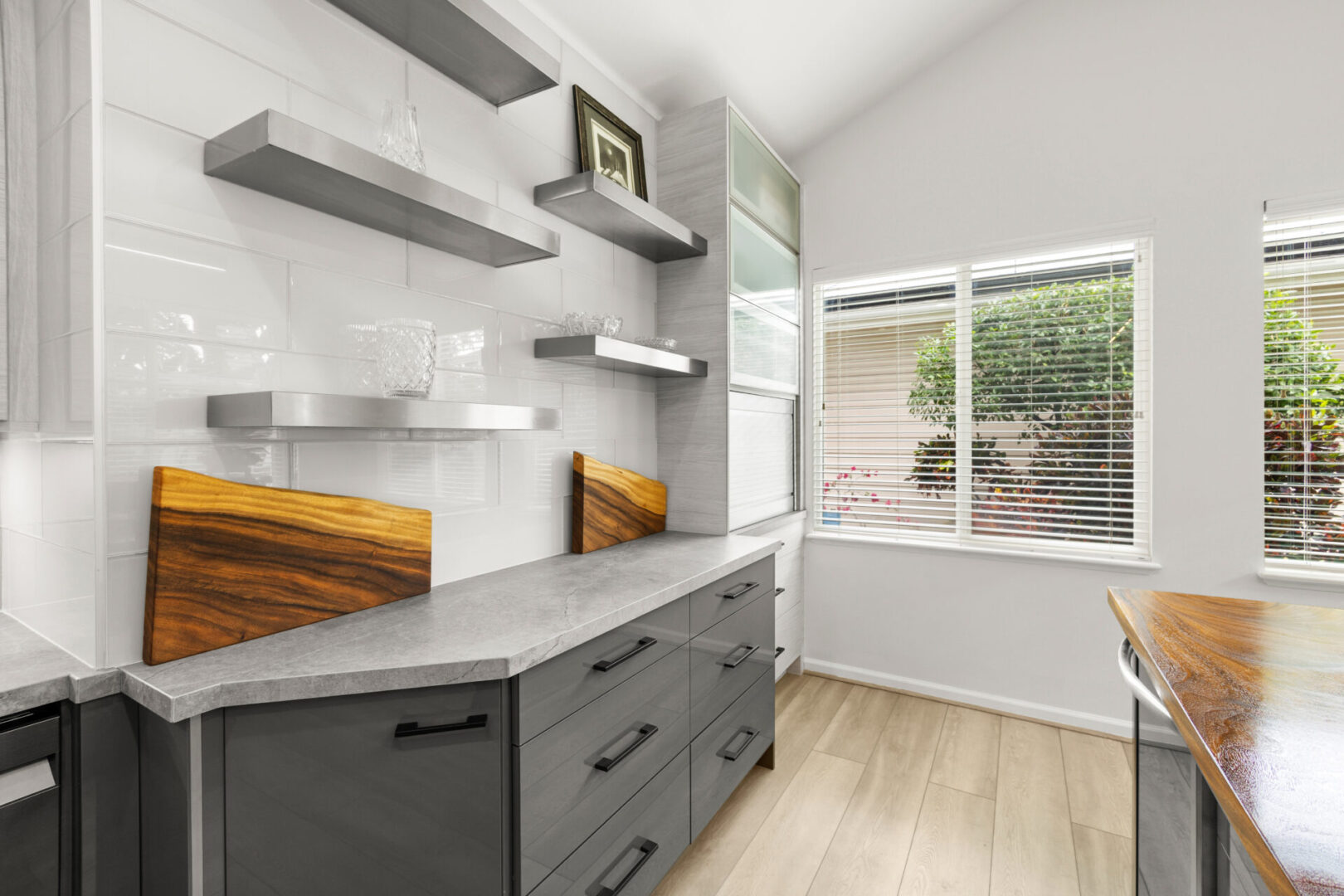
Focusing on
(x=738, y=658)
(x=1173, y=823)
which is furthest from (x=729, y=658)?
(x=1173, y=823)

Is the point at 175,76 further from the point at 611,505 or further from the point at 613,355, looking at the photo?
the point at 611,505

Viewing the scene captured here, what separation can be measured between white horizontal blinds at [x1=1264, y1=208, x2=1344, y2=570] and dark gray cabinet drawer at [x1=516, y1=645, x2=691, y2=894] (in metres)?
2.38

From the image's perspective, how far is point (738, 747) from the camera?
196 cm

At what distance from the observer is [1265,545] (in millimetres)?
2303

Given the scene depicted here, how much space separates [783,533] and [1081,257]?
5.72 feet

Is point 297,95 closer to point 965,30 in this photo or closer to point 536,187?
point 536,187

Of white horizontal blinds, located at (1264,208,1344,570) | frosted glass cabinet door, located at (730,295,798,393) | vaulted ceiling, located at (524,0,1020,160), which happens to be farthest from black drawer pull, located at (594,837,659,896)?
white horizontal blinds, located at (1264,208,1344,570)

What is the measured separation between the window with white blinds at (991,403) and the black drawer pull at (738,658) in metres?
1.26

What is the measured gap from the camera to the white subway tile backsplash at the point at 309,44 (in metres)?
1.15

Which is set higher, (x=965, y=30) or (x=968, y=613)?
(x=965, y=30)

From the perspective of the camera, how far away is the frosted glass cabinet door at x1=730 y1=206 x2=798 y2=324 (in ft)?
8.25

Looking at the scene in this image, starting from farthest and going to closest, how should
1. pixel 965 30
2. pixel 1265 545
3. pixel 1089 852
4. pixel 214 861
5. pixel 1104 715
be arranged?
pixel 965 30 < pixel 1104 715 < pixel 1265 545 < pixel 1089 852 < pixel 214 861

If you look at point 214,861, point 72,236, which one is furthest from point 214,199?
point 214,861

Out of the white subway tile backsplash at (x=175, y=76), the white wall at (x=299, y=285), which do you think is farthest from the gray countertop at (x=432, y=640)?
the white subway tile backsplash at (x=175, y=76)
